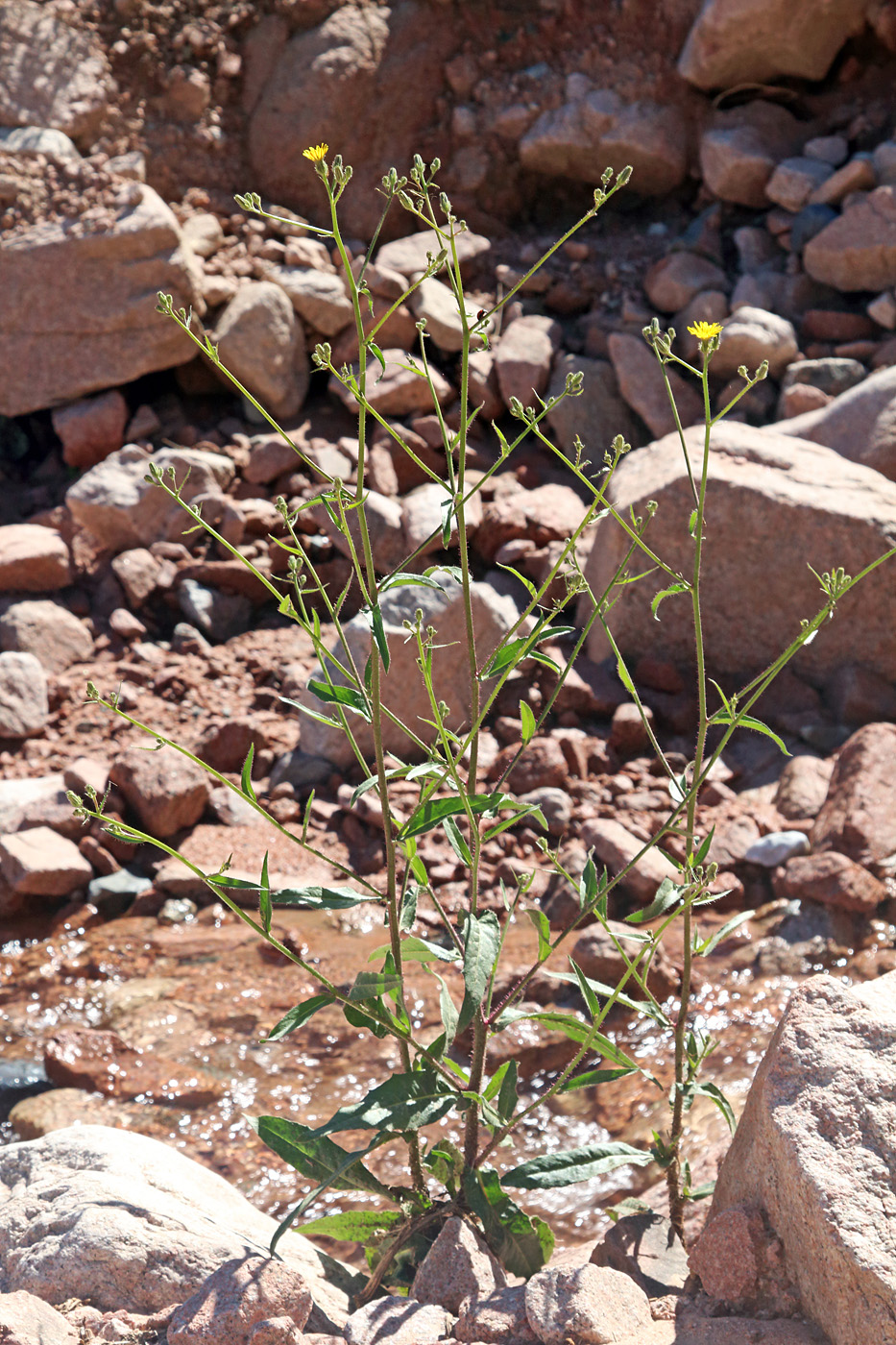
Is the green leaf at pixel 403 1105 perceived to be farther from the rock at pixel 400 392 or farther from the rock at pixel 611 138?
the rock at pixel 611 138

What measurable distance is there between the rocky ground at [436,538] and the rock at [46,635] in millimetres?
19

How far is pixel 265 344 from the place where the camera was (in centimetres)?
618

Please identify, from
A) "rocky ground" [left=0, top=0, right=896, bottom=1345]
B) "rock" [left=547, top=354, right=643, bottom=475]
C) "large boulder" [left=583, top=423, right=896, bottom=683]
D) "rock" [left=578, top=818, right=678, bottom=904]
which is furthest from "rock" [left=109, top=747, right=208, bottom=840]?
"rock" [left=547, top=354, right=643, bottom=475]

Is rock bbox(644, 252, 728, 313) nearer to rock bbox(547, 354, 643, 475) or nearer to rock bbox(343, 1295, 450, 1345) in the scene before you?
rock bbox(547, 354, 643, 475)

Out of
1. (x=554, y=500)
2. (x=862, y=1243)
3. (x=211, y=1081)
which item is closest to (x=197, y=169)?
(x=554, y=500)

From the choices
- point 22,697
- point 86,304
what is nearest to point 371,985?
point 22,697

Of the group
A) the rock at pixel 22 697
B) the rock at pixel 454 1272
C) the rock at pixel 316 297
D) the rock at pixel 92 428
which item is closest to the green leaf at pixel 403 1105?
the rock at pixel 454 1272

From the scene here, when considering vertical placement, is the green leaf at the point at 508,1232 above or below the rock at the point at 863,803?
above

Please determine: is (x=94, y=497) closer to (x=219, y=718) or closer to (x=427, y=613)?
(x=219, y=718)

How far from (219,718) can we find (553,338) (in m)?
3.10

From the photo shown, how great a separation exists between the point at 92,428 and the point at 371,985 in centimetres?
507

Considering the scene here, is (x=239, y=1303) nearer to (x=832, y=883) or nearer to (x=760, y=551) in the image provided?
(x=832, y=883)

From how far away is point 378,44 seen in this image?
7207mm

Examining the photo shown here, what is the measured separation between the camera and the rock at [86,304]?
606 centimetres
